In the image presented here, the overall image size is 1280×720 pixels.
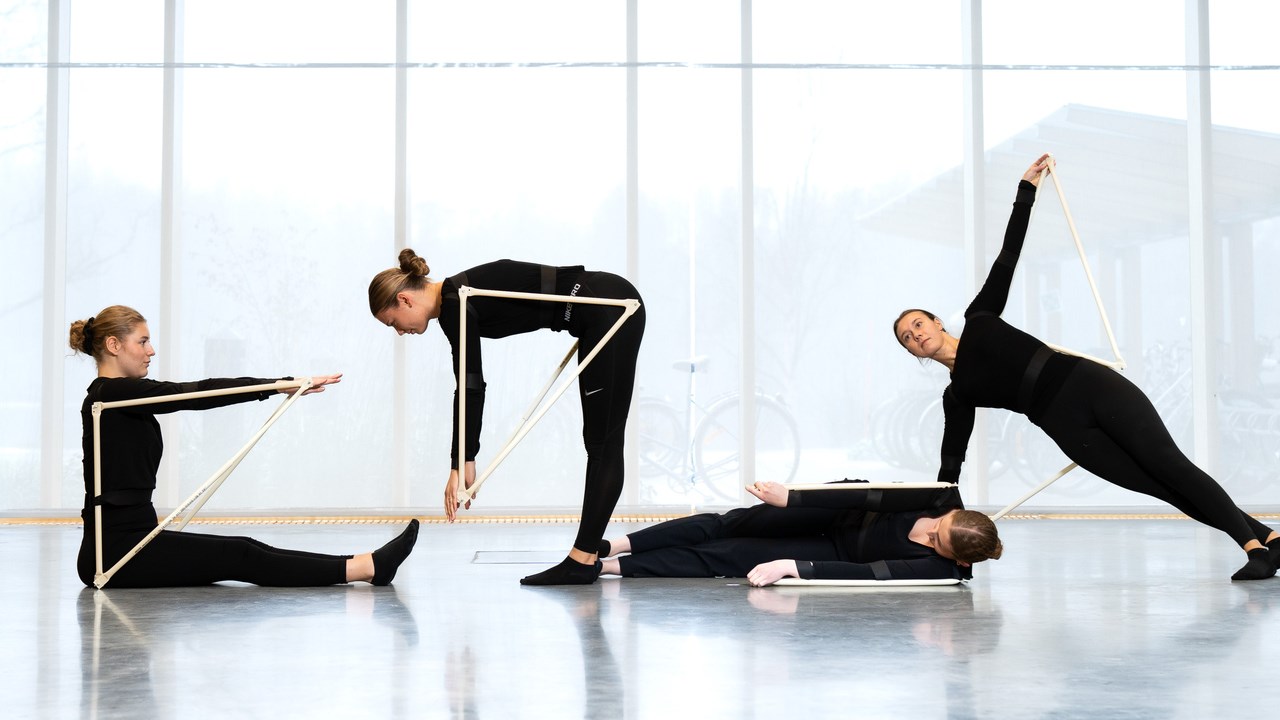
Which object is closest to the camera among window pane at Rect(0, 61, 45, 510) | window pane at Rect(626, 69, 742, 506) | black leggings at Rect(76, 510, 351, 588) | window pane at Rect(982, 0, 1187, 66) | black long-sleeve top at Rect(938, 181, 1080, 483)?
black leggings at Rect(76, 510, 351, 588)

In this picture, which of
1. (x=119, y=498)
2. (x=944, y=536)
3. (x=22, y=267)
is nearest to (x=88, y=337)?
(x=119, y=498)

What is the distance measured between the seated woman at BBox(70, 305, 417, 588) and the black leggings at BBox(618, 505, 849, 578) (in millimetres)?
753

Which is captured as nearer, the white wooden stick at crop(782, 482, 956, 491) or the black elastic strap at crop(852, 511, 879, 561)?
the white wooden stick at crop(782, 482, 956, 491)

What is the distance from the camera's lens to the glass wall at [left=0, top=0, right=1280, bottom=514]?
595cm

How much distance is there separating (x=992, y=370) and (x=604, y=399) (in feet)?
3.75

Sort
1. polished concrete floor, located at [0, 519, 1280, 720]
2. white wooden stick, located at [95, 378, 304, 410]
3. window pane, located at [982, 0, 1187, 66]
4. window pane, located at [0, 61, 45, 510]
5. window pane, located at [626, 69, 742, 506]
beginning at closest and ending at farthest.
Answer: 1. polished concrete floor, located at [0, 519, 1280, 720]
2. white wooden stick, located at [95, 378, 304, 410]
3. window pane, located at [0, 61, 45, 510]
4. window pane, located at [626, 69, 742, 506]
5. window pane, located at [982, 0, 1187, 66]

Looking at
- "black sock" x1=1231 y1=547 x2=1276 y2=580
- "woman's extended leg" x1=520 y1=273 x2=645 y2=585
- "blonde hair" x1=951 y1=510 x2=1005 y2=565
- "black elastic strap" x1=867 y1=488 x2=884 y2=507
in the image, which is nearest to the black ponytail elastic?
"woman's extended leg" x1=520 y1=273 x2=645 y2=585

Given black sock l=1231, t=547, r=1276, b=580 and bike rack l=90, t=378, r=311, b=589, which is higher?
bike rack l=90, t=378, r=311, b=589

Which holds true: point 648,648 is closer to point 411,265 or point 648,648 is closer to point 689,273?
point 411,265

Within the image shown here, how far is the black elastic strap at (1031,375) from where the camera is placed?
336 cm

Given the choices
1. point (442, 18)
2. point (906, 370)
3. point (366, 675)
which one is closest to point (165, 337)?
point (442, 18)

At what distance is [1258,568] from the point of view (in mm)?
3301

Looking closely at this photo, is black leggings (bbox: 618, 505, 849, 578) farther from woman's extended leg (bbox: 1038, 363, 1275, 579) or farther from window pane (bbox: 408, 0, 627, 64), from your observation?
window pane (bbox: 408, 0, 627, 64)

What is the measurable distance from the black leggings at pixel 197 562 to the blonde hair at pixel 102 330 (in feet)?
1.59
